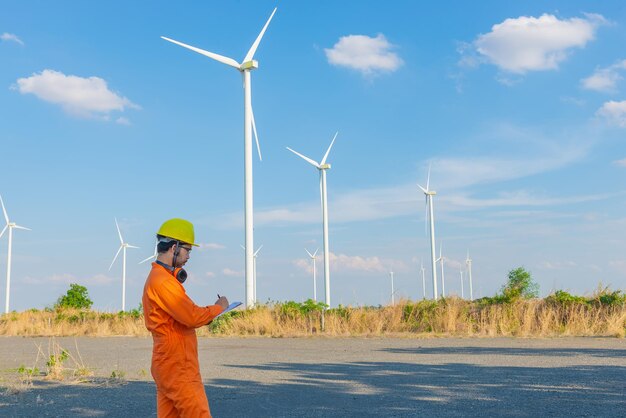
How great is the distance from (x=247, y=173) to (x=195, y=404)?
2258 cm

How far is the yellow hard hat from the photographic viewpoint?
5223 millimetres

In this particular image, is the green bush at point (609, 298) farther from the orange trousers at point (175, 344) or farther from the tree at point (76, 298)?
the tree at point (76, 298)

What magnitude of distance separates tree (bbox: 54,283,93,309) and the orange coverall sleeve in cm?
4234

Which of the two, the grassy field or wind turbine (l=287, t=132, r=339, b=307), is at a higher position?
wind turbine (l=287, t=132, r=339, b=307)

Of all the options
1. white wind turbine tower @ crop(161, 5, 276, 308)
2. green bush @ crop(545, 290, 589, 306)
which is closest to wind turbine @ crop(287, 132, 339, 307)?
white wind turbine tower @ crop(161, 5, 276, 308)

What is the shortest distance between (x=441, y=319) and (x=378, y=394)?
517 inches

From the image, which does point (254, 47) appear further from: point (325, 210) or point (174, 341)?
point (174, 341)

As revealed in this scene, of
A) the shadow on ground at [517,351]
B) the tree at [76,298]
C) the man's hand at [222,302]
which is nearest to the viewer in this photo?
the man's hand at [222,302]

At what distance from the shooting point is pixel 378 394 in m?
9.49

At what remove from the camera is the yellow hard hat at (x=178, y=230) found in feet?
17.1

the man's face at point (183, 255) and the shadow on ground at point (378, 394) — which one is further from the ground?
the man's face at point (183, 255)

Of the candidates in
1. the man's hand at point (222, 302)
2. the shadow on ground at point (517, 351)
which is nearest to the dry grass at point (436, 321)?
the shadow on ground at point (517, 351)

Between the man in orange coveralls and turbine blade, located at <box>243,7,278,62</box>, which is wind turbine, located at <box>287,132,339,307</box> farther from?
the man in orange coveralls

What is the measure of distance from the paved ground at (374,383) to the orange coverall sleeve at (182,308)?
142 inches
